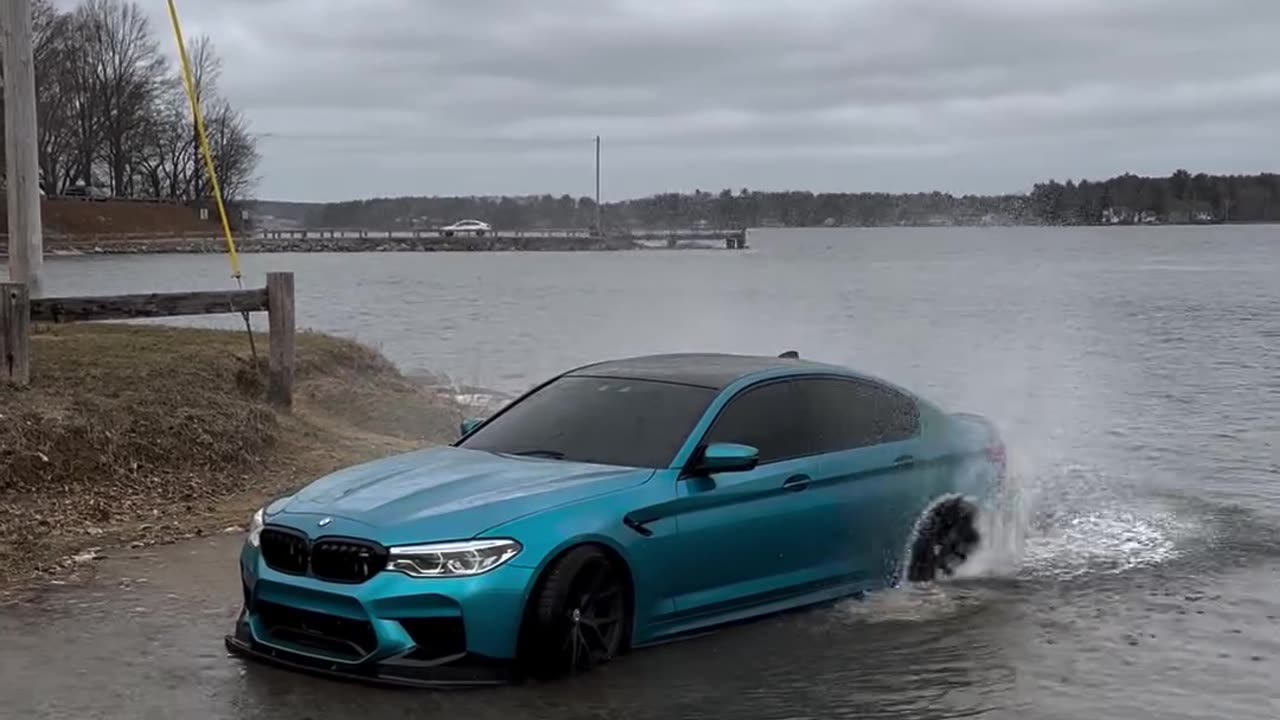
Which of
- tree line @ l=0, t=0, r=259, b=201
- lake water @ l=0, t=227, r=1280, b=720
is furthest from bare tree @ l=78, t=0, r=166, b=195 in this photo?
lake water @ l=0, t=227, r=1280, b=720

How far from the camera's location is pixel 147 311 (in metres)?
12.2

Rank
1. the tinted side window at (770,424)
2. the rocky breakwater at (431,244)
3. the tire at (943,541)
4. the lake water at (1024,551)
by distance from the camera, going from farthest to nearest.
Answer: the rocky breakwater at (431,244) → the tire at (943,541) → the tinted side window at (770,424) → the lake water at (1024,551)

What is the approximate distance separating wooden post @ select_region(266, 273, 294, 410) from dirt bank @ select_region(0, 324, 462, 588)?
253 mm

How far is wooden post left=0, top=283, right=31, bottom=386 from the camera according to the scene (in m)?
11.0

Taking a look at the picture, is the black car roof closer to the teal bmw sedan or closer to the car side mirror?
the teal bmw sedan

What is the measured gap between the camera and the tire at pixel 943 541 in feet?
28.2

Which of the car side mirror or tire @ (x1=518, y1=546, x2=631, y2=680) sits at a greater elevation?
the car side mirror

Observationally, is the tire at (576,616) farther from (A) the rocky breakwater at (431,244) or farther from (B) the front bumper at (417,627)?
(A) the rocky breakwater at (431,244)

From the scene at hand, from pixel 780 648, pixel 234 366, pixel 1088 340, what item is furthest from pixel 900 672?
pixel 1088 340

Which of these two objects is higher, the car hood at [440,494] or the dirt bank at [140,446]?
the car hood at [440,494]

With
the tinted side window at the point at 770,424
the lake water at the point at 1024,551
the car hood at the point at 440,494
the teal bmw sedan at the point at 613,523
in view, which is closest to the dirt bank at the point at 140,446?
the lake water at the point at 1024,551

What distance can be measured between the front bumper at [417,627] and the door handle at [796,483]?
1804 mm

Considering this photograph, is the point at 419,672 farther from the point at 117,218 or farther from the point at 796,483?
the point at 117,218

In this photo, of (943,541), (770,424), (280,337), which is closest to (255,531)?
(770,424)
